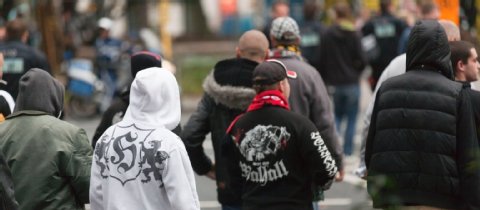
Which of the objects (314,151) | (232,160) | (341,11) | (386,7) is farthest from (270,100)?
(386,7)

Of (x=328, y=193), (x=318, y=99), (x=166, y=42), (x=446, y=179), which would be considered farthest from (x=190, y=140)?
(x=166, y=42)

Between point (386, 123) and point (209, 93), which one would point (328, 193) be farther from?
point (386, 123)

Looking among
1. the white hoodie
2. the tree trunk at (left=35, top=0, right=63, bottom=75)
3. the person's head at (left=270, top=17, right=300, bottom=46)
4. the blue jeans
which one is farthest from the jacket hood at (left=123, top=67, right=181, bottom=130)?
the tree trunk at (left=35, top=0, right=63, bottom=75)

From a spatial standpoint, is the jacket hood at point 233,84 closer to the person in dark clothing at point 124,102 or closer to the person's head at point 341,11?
the person in dark clothing at point 124,102

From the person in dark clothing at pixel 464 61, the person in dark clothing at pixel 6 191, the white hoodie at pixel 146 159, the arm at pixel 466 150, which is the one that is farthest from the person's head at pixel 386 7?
the person in dark clothing at pixel 6 191

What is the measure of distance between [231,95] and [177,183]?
2220mm

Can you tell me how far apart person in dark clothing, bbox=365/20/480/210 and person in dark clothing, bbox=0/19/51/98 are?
5988 mm

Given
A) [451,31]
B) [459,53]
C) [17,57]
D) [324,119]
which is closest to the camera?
[459,53]

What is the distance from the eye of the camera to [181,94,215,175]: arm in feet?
30.1

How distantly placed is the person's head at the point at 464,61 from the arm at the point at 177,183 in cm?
198

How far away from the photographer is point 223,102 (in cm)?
902

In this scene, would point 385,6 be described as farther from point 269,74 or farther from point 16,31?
point 269,74

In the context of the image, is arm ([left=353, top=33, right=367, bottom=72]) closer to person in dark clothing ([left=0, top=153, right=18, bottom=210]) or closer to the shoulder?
the shoulder

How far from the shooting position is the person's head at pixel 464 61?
25.9 feet
